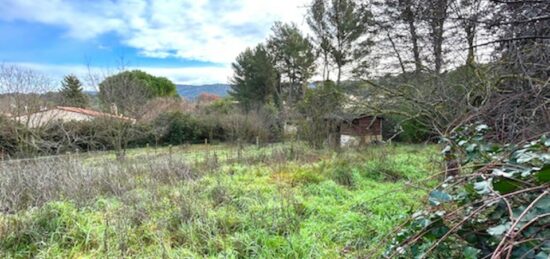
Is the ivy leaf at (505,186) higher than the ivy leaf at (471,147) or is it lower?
lower

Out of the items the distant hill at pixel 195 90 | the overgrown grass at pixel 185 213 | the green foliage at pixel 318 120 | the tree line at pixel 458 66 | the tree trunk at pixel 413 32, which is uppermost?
the distant hill at pixel 195 90

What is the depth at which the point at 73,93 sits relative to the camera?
1878 centimetres

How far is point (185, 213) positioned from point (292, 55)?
70.9 feet

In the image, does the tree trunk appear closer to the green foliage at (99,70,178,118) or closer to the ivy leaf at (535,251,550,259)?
the ivy leaf at (535,251,550,259)

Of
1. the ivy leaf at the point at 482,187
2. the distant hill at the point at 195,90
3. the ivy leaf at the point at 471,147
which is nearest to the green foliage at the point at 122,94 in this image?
the distant hill at the point at 195,90

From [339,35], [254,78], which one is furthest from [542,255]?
[254,78]

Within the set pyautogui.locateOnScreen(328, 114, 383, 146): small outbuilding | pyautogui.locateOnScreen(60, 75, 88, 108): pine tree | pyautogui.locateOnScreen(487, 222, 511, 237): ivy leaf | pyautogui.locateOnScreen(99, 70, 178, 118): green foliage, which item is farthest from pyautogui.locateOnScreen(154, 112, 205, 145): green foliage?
pyautogui.locateOnScreen(487, 222, 511, 237): ivy leaf

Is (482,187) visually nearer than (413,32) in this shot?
Yes

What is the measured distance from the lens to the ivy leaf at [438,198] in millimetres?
1404

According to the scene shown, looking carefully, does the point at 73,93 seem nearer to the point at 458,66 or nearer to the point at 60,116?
the point at 60,116

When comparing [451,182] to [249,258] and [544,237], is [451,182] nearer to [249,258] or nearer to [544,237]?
[544,237]

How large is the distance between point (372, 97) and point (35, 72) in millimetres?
13769

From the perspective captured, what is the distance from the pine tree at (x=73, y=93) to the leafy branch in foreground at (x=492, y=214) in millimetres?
18890

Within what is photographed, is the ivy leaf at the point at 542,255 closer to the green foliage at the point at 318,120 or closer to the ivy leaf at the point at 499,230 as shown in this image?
the ivy leaf at the point at 499,230
